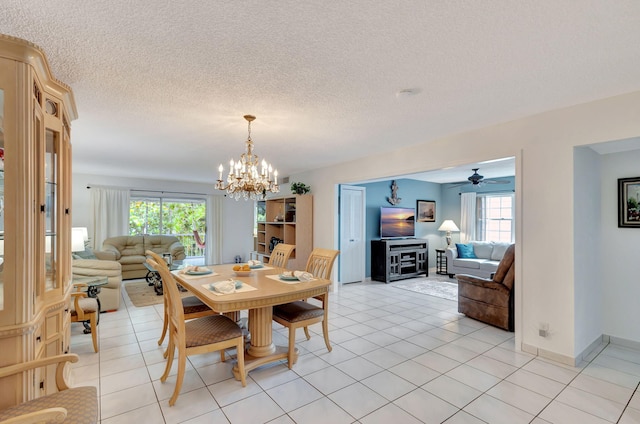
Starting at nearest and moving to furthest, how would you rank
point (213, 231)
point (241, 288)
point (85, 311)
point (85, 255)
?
point (241, 288) → point (85, 311) → point (85, 255) → point (213, 231)

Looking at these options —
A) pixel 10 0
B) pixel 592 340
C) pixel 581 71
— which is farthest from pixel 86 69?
pixel 592 340

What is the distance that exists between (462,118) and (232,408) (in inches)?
126

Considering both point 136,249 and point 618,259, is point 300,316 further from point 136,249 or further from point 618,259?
point 136,249

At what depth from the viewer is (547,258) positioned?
2.87 meters

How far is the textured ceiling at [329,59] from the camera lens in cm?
151

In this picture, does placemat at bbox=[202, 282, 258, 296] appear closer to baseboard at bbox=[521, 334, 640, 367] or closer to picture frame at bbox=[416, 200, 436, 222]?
baseboard at bbox=[521, 334, 640, 367]

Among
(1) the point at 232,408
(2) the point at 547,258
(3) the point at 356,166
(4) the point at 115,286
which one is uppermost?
(3) the point at 356,166

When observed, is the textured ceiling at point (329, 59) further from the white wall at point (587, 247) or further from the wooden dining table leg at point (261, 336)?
the wooden dining table leg at point (261, 336)

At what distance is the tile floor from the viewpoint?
2.06 m

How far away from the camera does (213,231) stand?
8.61 m

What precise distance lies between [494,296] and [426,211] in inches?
164

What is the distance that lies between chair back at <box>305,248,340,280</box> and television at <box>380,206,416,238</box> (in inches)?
128

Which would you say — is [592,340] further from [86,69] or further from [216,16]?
[86,69]

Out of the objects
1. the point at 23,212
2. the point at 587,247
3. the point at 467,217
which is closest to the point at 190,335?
the point at 23,212
